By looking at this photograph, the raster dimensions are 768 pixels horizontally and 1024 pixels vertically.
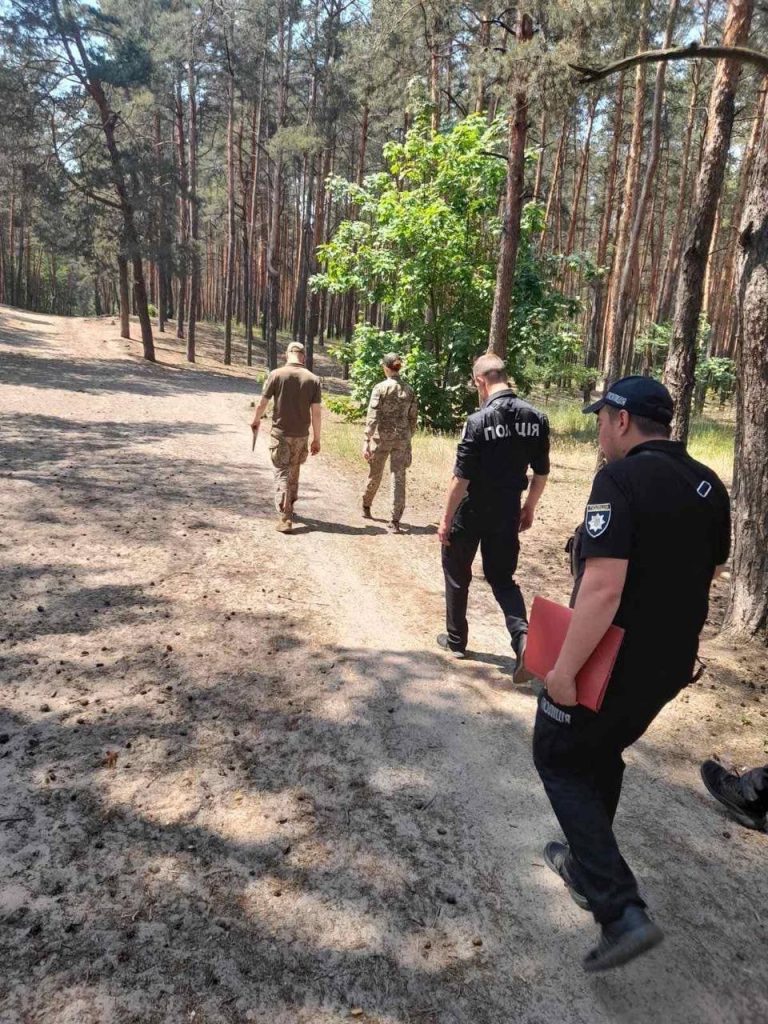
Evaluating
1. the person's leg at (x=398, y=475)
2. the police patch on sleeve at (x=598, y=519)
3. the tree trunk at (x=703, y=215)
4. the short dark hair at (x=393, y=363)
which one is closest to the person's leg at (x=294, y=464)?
the person's leg at (x=398, y=475)

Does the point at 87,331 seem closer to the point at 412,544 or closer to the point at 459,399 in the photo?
the point at 459,399

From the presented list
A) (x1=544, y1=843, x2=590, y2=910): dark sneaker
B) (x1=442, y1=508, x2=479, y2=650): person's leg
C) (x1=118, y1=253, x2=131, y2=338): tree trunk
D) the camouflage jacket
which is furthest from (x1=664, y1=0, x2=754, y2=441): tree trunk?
(x1=118, y1=253, x2=131, y2=338): tree trunk

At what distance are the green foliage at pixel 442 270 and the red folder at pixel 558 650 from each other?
43.8 feet

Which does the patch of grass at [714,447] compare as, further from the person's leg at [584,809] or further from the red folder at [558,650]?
the person's leg at [584,809]

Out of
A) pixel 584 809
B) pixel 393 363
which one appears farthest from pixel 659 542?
pixel 393 363

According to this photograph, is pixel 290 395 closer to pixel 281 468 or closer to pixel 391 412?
pixel 281 468

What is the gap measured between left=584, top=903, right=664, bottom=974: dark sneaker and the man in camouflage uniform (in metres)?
6.27

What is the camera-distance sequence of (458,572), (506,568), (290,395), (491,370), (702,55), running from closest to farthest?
(702,55) < (491,370) < (506,568) < (458,572) < (290,395)

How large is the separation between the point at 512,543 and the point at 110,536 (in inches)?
175

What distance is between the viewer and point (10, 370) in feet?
64.9

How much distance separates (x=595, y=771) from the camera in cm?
263

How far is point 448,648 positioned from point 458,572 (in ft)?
2.38

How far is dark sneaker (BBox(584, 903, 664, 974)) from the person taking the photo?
7.83ft

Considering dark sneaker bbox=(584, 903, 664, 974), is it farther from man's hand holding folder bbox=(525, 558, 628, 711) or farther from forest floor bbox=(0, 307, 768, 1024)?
man's hand holding folder bbox=(525, 558, 628, 711)
